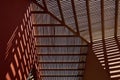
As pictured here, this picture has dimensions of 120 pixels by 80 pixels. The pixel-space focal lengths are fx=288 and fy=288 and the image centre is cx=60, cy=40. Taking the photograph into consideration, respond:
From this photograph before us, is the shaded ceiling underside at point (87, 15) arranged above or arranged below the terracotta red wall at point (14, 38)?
above

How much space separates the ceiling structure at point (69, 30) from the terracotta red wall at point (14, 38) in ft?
3.89

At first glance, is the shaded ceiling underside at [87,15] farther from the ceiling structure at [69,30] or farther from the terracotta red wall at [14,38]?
the terracotta red wall at [14,38]

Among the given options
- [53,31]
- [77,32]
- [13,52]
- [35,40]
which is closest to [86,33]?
[77,32]

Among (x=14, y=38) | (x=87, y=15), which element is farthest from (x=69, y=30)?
(x=14, y=38)

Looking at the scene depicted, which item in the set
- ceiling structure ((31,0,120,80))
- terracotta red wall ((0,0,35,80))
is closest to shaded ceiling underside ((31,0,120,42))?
ceiling structure ((31,0,120,80))

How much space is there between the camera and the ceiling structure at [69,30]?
1020 cm

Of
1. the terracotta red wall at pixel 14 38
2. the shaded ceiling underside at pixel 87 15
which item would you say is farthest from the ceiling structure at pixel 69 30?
the terracotta red wall at pixel 14 38

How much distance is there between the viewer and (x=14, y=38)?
303 inches

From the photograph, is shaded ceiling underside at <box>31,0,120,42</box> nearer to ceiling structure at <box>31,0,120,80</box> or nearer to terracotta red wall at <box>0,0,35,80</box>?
ceiling structure at <box>31,0,120,80</box>

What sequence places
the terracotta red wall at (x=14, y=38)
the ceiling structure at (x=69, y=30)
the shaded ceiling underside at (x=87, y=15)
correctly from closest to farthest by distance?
the terracotta red wall at (x=14, y=38), the shaded ceiling underside at (x=87, y=15), the ceiling structure at (x=69, y=30)

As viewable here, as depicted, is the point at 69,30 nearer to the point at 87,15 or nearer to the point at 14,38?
the point at 87,15

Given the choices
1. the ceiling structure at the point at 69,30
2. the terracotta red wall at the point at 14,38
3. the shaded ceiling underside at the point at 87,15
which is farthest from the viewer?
the ceiling structure at the point at 69,30

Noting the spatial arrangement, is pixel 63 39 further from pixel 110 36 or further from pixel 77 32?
pixel 110 36

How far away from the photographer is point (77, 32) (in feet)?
38.0
